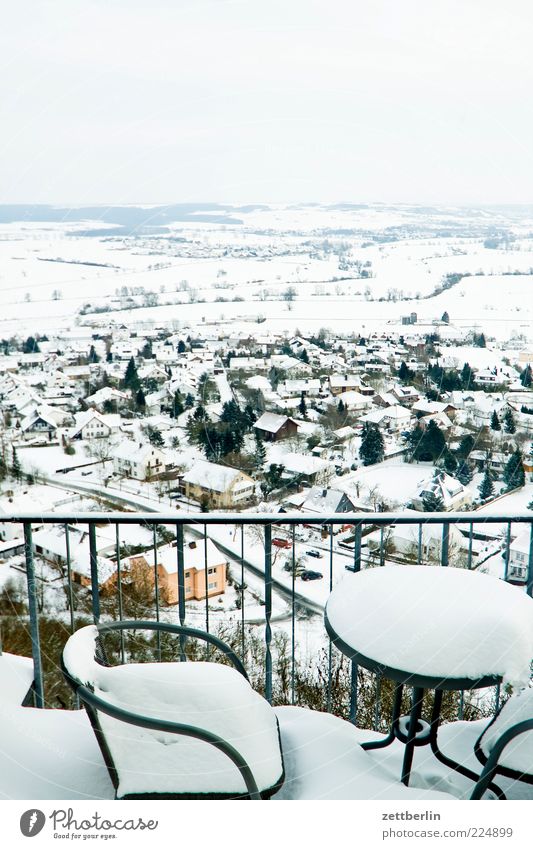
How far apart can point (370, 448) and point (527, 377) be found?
2.20ft

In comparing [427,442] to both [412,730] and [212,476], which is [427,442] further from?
[412,730]

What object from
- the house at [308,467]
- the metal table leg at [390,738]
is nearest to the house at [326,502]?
the house at [308,467]

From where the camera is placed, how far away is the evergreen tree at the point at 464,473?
6.48ft

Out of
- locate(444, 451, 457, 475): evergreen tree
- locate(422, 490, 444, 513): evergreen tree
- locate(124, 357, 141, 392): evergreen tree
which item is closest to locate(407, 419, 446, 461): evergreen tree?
locate(444, 451, 457, 475): evergreen tree

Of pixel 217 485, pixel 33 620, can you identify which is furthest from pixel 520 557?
pixel 33 620

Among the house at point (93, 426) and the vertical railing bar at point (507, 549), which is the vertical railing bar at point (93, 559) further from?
the vertical railing bar at point (507, 549)

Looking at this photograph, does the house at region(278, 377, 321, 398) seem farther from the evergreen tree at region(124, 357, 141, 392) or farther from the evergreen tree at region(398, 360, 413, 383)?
the evergreen tree at region(124, 357, 141, 392)

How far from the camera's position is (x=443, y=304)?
225cm

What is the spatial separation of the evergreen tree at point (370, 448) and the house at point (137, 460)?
66 centimetres

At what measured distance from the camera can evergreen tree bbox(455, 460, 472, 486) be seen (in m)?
1.97
